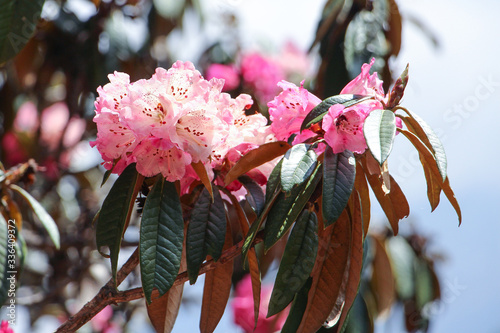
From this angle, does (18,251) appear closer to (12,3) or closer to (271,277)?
(12,3)

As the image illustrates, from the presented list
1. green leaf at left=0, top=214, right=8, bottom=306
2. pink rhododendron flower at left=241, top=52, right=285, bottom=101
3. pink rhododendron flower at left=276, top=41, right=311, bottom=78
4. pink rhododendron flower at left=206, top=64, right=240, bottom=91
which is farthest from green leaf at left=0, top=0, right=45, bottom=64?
pink rhododendron flower at left=276, top=41, right=311, bottom=78

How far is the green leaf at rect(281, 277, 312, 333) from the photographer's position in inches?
34.8

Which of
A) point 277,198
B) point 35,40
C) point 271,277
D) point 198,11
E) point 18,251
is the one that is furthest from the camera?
point 198,11

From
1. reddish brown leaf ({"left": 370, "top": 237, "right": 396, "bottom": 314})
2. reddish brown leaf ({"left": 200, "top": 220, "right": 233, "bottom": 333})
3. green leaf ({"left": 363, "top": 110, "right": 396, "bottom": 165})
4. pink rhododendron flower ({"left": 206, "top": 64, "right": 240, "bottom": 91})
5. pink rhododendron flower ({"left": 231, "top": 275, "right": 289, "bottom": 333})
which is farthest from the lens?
pink rhododendron flower ({"left": 206, "top": 64, "right": 240, "bottom": 91})

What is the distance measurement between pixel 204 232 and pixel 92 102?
1.46 m

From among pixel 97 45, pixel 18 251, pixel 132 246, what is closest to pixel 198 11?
pixel 97 45

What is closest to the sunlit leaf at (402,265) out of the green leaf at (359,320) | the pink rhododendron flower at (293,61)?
the green leaf at (359,320)

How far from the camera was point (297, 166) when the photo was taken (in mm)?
787

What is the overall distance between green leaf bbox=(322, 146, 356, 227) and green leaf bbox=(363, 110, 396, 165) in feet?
0.21

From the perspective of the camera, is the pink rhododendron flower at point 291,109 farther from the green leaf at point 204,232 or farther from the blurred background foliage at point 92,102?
the blurred background foliage at point 92,102

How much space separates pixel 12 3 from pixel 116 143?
1.87 ft

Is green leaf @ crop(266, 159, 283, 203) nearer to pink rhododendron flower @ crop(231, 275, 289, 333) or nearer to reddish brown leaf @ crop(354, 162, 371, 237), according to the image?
reddish brown leaf @ crop(354, 162, 371, 237)

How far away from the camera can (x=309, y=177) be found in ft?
2.76

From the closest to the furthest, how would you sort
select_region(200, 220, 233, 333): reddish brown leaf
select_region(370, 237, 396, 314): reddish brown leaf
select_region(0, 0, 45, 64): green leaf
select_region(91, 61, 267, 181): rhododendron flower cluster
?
select_region(91, 61, 267, 181): rhododendron flower cluster < select_region(200, 220, 233, 333): reddish brown leaf < select_region(0, 0, 45, 64): green leaf < select_region(370, 237, 396, 314): reddish brown leaf
